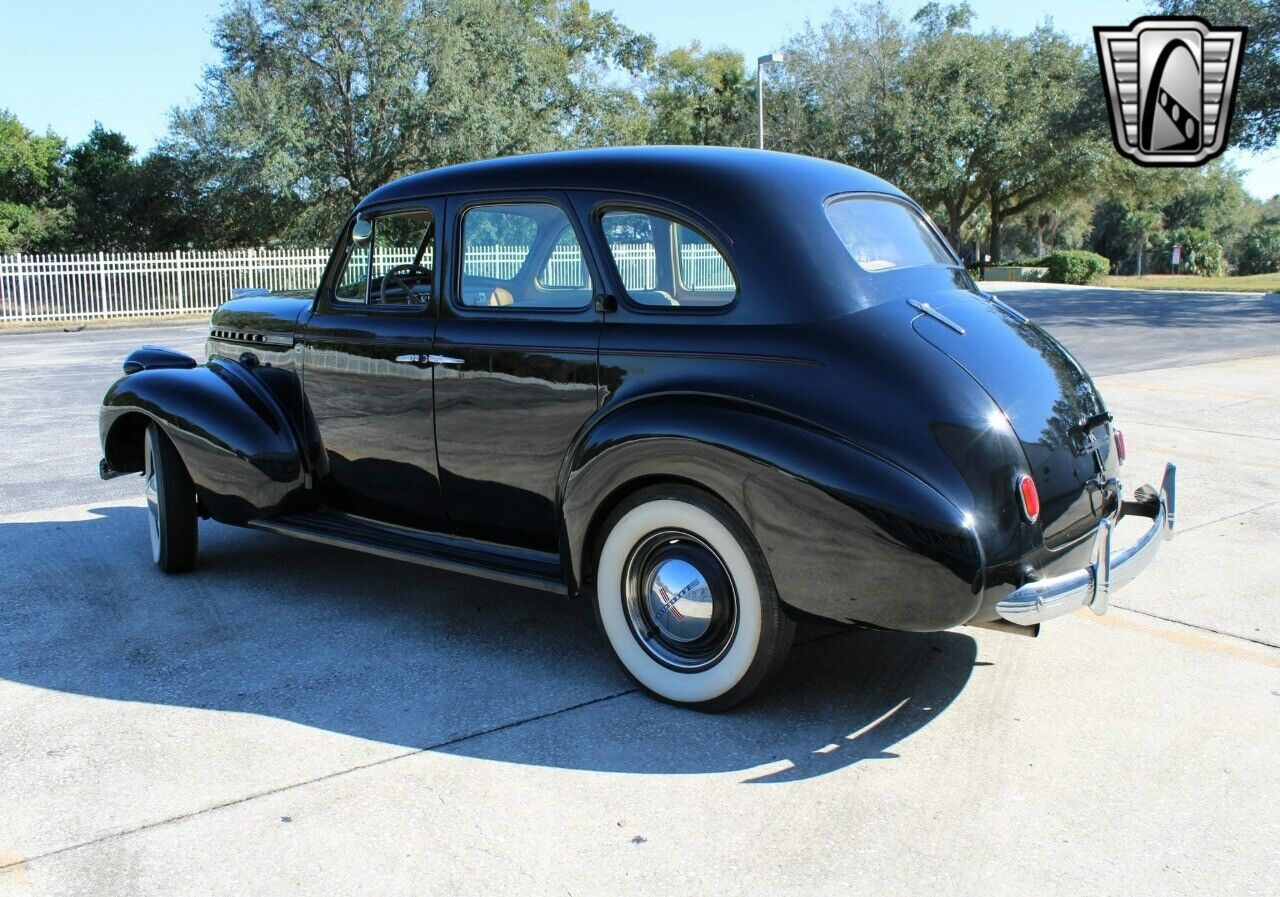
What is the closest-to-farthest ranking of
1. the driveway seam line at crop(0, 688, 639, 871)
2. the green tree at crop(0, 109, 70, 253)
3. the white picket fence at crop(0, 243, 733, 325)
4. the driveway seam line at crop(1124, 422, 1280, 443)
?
the driveway seam line at crop(0, 688, 639, 871) → the driveway seam line at crop(1124, 422, 1280, 443) → the white picket fence at crop(0, 243, 733, 325) → the green tree at crop(0, 109, 70, 253)

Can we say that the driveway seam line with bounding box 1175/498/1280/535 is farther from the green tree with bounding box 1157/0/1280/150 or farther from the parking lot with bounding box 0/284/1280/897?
the green tree with bounding box 1157/0/1280/150

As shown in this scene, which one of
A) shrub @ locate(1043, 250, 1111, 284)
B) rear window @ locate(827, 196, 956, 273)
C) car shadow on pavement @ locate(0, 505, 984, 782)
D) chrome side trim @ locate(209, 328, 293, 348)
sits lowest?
car shadow on pavement @ locate(0, 505, 984, 782)

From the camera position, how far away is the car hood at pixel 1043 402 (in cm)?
357

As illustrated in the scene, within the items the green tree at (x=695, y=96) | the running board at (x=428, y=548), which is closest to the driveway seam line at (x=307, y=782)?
the running board at (x=428, y=548)

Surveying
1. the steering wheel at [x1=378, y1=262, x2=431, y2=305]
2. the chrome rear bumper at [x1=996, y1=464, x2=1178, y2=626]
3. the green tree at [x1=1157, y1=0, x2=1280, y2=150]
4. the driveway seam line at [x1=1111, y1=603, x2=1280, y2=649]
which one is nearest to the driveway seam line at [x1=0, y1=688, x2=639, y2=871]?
the chrome rear bumper at [x1=996, y1=464, x2=1178, y2=626]

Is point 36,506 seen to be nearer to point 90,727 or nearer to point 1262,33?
point 90,727

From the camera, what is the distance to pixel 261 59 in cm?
3378

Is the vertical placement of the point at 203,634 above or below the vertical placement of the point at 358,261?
below

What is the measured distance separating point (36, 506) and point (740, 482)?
539 cm

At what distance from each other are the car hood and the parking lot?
0.72 m

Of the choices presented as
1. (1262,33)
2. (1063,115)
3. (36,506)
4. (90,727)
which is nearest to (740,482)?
(90,727)

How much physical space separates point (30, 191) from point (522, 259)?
1521 inches

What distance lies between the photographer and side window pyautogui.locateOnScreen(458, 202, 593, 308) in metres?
4.26

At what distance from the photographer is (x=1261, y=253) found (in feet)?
178
